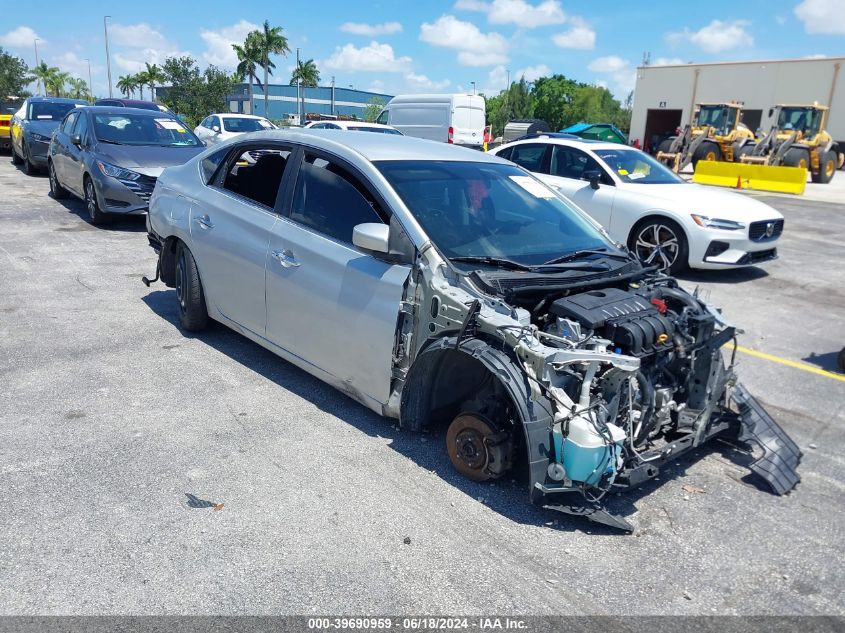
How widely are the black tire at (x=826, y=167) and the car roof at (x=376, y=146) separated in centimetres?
2555

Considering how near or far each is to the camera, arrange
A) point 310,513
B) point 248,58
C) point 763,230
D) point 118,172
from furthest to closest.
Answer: point 248,58 → point 118,172 → point 763,230 → point 310,513

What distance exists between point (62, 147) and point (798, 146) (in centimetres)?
2542

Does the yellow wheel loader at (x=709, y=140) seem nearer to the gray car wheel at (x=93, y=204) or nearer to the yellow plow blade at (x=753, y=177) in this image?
the yellow plow blade at (x=753, y=177)

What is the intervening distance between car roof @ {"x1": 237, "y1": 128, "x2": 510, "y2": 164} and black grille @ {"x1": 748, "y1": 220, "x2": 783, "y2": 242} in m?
5.01

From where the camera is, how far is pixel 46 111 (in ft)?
53.8

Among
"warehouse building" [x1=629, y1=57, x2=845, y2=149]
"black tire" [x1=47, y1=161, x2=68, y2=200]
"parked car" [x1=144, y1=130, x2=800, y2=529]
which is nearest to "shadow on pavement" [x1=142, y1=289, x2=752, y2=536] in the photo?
"parked car" [x1=144, y1=130, x2=800, y2=529]

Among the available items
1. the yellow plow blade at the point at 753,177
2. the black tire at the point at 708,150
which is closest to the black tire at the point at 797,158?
the black tire at the point at 708,150

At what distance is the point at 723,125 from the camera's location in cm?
2828

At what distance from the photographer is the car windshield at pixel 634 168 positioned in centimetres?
948

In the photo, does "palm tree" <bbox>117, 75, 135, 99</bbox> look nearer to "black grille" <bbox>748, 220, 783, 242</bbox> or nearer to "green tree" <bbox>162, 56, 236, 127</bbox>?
"green tree" <bbox>162, 56, 236, 127</bbox>

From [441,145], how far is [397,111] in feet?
63.9

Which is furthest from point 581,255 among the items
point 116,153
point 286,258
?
point 116,153

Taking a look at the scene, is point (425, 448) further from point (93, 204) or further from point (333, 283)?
point (93, 204)

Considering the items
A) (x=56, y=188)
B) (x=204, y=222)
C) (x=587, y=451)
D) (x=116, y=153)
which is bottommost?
(x=587, y=451)
